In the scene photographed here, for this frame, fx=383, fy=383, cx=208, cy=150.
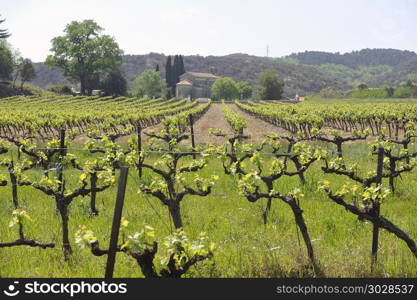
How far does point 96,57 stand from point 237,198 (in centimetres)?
8060

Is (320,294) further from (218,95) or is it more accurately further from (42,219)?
(218,95)

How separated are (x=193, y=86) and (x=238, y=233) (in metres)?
128

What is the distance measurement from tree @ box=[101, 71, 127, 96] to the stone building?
36377mm

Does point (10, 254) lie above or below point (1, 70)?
below

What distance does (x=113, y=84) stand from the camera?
3551 inches

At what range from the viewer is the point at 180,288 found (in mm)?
4590

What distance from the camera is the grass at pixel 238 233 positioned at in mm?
5746

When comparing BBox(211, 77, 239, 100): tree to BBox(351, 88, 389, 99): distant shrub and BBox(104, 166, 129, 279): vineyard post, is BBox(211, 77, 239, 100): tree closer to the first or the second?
BBox(351, 88, 389, 99): distant shrub

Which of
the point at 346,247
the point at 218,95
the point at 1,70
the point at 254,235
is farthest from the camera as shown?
the point at 218,95

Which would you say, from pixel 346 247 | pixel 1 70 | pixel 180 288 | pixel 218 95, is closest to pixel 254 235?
pixel 346 247

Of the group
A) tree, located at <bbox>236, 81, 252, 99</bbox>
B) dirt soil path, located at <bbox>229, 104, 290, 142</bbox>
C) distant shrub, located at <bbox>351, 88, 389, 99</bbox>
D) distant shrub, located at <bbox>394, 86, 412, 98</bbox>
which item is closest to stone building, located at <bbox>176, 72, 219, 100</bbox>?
tree, located at <bbox>236, 81, 252, 99</bbox>

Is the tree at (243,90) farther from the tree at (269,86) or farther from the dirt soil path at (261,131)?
the dirt soil path at (261,131)

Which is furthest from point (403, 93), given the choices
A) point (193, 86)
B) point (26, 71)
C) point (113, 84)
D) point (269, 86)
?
point (26, 71)

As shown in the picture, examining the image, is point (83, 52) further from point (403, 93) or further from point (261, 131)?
point (403, 93)
